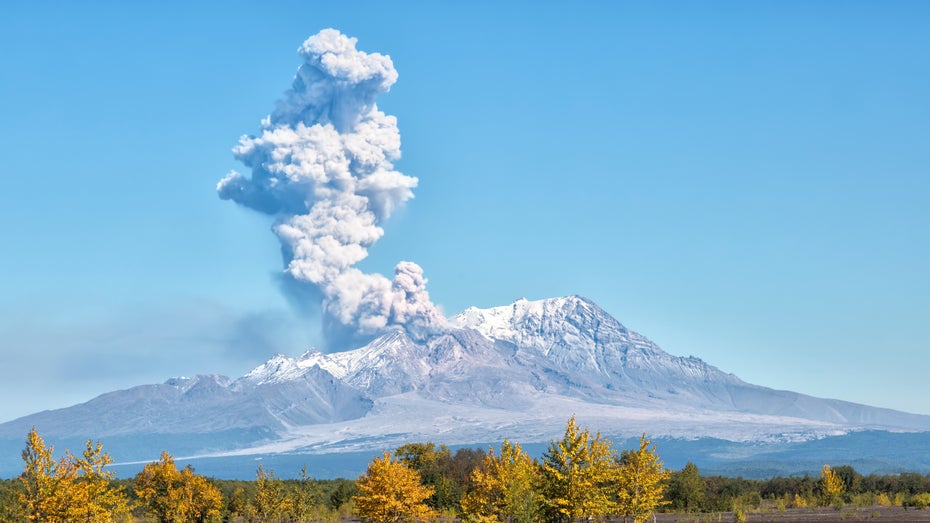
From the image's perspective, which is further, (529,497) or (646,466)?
(646,466)

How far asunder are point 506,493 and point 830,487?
2805 inches

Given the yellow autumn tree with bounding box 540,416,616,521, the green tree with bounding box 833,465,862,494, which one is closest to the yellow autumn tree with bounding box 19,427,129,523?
the yellow autumn tree with bounding box 540,416,616,521

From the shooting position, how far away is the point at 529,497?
59.3 metres

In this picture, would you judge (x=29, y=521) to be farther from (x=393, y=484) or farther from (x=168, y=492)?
(x=168, y=492)

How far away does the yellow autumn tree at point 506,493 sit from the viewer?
58688mm

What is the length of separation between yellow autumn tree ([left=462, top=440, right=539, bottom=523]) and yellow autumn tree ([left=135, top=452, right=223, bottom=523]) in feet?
95.4

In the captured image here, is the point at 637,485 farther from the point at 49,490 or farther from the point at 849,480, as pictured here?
the point at 849,480

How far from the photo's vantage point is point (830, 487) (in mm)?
120250

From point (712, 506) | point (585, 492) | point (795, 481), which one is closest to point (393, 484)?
point (585, 492)

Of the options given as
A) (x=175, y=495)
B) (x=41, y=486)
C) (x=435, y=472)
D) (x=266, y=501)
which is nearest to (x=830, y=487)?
(x=435, y=472)

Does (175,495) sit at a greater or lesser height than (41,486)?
lesser

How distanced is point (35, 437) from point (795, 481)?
108 m

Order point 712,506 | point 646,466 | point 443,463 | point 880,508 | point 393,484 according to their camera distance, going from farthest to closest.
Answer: point 443,463, point 712,506, point 880,508, point 393,484, point 646,466

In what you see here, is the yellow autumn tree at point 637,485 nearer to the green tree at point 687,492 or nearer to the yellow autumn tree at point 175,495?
the yellow autumn tree at point 175,495
